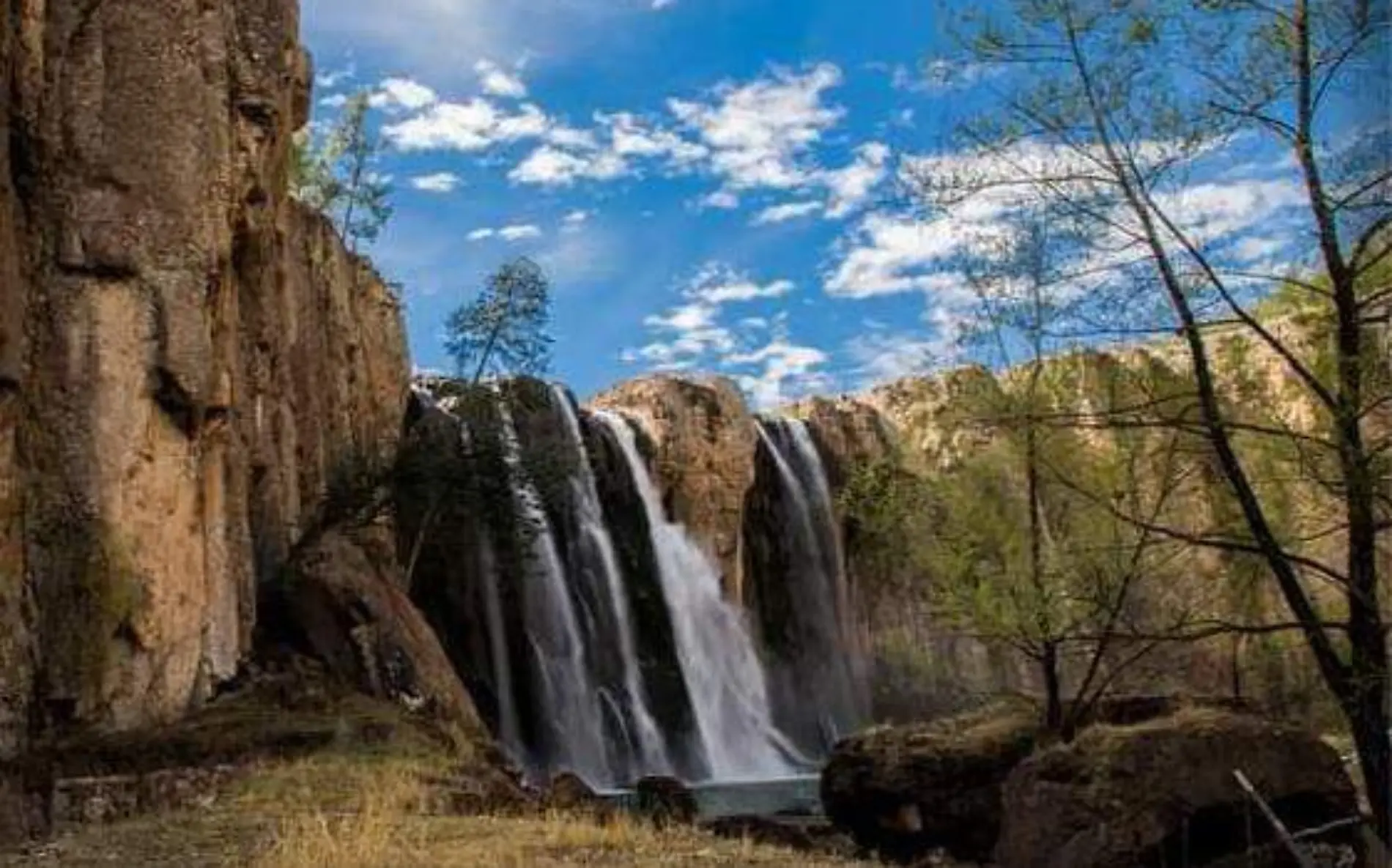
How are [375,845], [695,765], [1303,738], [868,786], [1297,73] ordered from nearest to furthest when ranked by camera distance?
[375,845] → [1297,73] → [1303,738] → [868,786] → [695,765]

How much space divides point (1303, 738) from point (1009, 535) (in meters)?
8.23

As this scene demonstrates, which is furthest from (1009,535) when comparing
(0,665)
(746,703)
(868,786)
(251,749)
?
(746,703)

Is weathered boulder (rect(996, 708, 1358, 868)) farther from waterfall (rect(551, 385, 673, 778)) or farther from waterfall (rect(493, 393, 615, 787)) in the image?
waterfall (rect(551, 385, 673, 778))

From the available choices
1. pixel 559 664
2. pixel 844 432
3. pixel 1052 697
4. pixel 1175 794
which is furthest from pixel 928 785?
pixel 844 432

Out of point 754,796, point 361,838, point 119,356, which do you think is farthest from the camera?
point 754,796

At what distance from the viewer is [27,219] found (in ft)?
63.0

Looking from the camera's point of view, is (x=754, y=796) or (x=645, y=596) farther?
(x=645, y=596)

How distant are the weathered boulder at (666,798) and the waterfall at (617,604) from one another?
13995mm

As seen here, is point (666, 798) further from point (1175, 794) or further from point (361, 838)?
point (361, 838)

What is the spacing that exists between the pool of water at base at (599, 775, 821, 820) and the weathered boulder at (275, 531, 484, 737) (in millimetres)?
3613

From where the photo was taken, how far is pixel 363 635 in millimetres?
24859

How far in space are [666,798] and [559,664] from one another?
15.6 meters

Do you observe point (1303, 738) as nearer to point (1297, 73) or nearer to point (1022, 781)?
point (1022, 781)

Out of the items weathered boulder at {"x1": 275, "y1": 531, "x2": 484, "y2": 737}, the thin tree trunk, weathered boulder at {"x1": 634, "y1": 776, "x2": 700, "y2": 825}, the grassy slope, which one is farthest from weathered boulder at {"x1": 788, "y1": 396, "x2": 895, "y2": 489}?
the grassy slope
